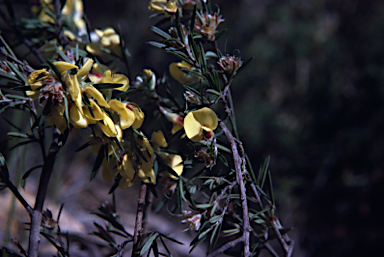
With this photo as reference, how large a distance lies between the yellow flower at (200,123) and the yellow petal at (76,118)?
12 centimetres

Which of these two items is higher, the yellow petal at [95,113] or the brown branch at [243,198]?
the yellow petal at [95,113]

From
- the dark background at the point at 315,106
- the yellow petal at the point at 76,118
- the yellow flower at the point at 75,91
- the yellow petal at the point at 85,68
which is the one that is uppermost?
the yellow petal at the point at 85,68

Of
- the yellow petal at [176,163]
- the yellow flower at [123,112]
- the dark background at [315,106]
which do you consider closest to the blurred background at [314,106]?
the dark background at [315,106]

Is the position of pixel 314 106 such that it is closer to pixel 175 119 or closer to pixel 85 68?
pixel 175 119

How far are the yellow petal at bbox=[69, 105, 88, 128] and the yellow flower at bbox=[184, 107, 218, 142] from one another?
12 centimetres

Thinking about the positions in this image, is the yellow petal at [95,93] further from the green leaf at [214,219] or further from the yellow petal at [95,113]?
the green leaf at [214,219]

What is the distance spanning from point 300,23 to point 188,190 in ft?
5.04

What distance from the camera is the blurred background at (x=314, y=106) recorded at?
1257mm

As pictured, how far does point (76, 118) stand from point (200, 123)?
15 cm

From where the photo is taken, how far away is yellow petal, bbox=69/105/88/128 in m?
0.33

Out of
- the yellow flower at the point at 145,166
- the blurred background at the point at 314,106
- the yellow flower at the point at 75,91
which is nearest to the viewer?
the yellow flower at the point at 75,91

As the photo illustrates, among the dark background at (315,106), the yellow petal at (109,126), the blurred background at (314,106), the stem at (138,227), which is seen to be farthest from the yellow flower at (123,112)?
the blurred background at (314,106)

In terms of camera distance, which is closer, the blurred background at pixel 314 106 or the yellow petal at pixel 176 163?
the yellow petal at pixel 176 163

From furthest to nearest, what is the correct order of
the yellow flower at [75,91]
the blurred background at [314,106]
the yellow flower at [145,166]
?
the blurred background at [314,106], the yellow flower at [145,166], the yellow flower at [75,91]
